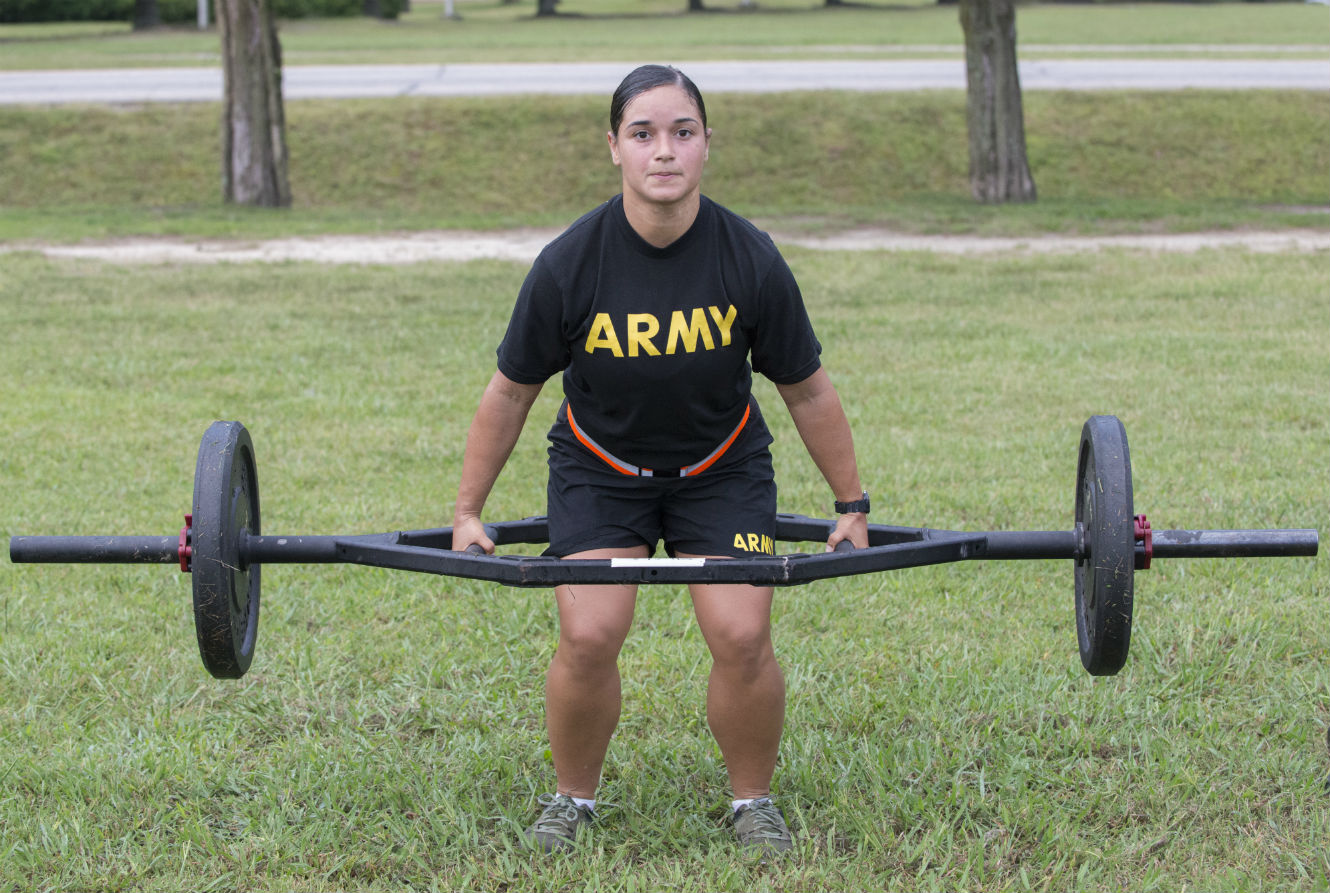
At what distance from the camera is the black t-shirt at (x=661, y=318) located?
2.92 m

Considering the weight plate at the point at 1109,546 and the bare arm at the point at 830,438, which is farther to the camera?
the bare arm at the point at 830,438

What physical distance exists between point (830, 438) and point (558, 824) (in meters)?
1.05

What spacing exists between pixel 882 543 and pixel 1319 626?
66.7 inches

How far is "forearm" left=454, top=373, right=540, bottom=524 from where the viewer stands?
3.09 meters

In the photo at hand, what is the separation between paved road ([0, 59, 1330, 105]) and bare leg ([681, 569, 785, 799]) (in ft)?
56.4

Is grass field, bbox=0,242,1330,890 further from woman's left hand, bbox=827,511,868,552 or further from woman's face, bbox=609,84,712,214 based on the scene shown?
woman's face, bbox=609,84,712,214

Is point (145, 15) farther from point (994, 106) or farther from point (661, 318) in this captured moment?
point (661, 318)

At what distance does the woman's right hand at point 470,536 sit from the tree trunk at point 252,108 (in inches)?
515

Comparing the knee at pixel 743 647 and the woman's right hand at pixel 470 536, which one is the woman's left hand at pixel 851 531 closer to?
the knee at pixel 743 647

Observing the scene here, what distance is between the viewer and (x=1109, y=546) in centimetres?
285

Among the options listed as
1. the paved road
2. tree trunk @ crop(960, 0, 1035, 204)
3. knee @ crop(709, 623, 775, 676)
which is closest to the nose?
knee @ crop(709, 623, 775, 676)

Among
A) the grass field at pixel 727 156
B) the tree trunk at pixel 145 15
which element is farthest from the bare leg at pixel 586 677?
the tree trunk at pixel 145 15

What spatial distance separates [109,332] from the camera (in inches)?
355

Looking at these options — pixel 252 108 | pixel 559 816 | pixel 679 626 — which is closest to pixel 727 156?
pixel 252 108
